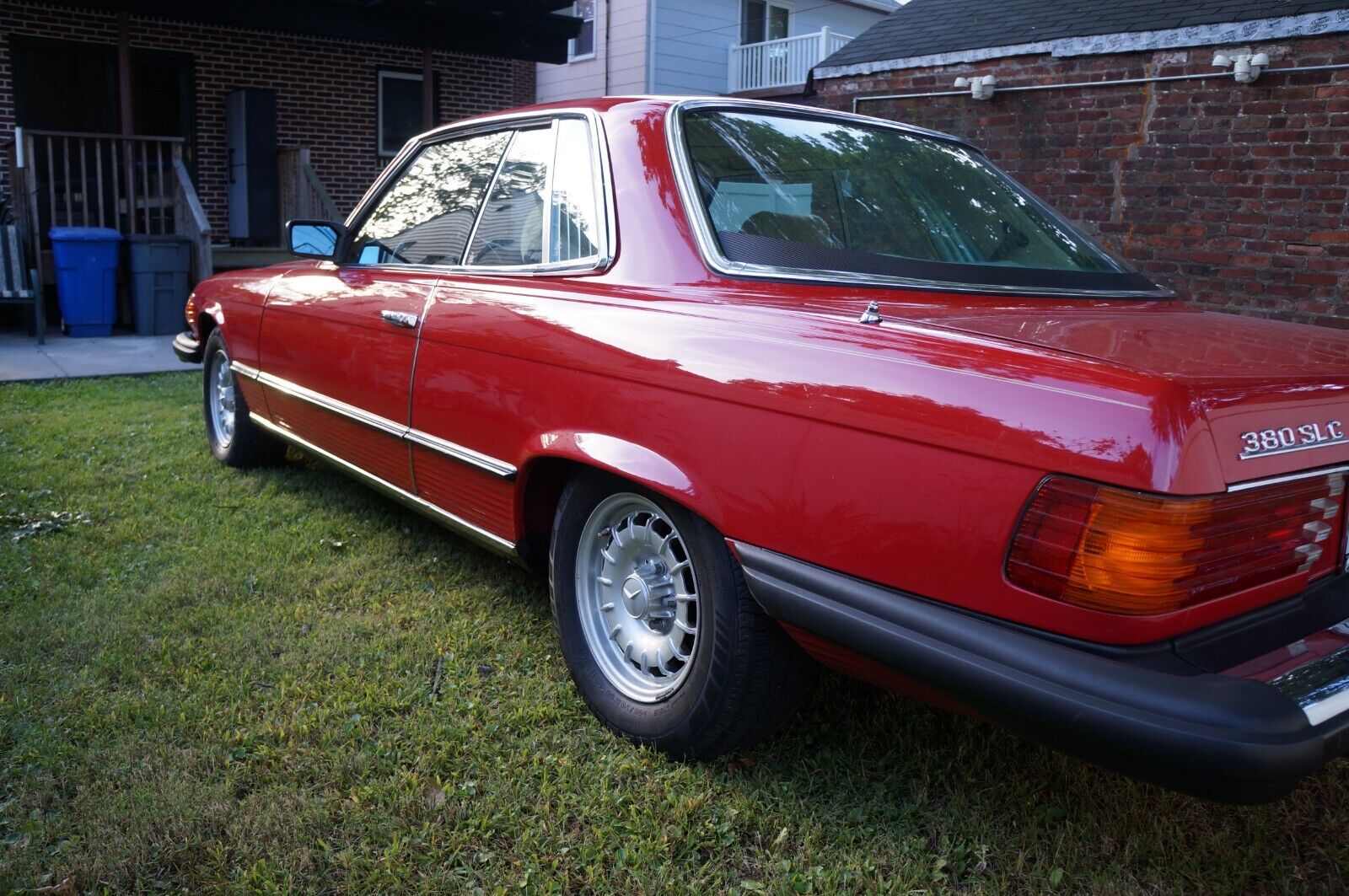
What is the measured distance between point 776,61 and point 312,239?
53.5ft

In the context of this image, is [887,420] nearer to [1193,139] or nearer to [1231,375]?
[1231,375]

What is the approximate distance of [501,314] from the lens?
124 inches

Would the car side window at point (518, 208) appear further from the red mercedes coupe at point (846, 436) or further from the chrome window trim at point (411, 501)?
the chrome window trim at point (411, 501)

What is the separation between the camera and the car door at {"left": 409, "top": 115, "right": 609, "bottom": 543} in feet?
10.1

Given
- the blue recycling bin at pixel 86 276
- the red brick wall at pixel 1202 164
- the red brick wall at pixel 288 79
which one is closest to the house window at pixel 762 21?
the red brick wall at pixel 288 79

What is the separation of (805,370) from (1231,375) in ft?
2.58

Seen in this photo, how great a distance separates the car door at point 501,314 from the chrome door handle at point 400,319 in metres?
0.10

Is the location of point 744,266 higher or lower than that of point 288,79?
lower

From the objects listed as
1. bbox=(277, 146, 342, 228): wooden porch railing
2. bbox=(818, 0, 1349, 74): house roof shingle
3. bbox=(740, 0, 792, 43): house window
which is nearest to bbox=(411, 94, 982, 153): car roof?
bbox=(818, 0, 1349, 74): house roof shingle

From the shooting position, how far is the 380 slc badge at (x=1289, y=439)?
6.18 ft

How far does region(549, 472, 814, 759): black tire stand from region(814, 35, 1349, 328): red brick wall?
541 centimetres

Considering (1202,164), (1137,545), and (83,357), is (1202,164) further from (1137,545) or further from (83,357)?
(83,357)

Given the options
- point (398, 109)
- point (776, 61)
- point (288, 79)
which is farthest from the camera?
point (776, 61)

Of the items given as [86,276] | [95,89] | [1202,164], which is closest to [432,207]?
[1202,164]
